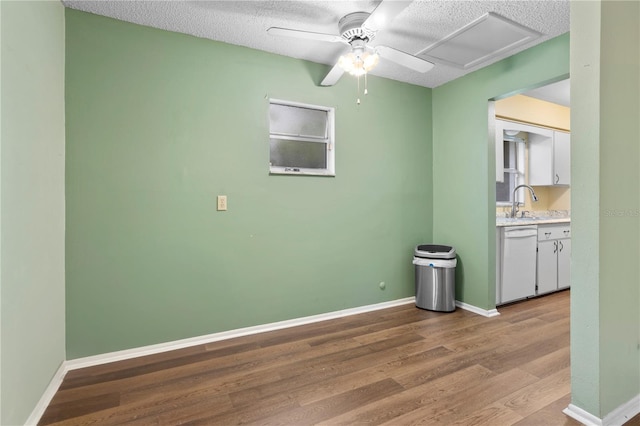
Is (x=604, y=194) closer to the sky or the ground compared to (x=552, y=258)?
closer to the sky

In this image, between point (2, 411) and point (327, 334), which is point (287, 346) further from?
point (2, 411)

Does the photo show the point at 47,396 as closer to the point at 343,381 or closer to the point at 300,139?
the point at 343,381

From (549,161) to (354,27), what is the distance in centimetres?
383

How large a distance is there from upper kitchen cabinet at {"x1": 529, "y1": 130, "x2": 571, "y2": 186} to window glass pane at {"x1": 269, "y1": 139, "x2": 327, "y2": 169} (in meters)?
3.42

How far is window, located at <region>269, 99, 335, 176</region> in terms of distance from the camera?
2932 millimetres

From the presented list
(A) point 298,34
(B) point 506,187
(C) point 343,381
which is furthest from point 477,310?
(A) point 298,34

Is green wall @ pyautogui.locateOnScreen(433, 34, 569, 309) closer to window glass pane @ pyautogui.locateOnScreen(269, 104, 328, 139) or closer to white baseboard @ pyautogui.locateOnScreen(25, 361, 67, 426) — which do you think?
window glass pane @ pyautogui.locateOnScreen(269, 104, 328, 139)

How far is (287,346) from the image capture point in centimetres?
253

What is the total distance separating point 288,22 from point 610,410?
3055mm

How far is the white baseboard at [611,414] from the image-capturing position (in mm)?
1590

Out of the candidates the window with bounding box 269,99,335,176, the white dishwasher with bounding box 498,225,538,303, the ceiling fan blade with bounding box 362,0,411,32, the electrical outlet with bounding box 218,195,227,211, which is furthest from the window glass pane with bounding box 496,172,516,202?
the electrical outlet with bounding box 218,195,227,211

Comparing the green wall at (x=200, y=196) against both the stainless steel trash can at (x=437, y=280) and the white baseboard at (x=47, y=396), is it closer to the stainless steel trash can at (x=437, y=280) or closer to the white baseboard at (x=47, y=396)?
the white baseboard at (x=47, y=396)

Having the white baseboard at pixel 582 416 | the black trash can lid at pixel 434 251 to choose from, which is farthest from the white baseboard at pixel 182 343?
the white baseboard at pixel 582 416

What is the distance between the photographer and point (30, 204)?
1645 millimetres
